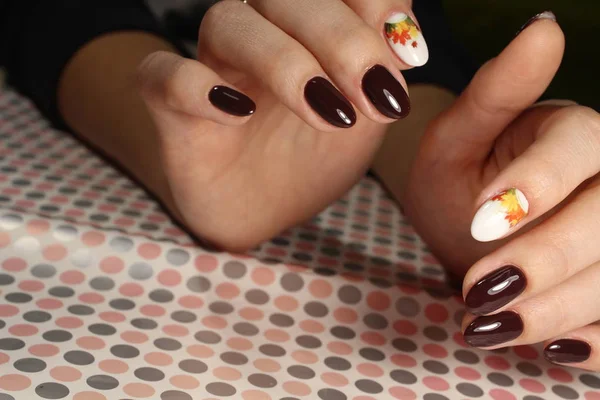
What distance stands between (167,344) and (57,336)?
2.4 inches

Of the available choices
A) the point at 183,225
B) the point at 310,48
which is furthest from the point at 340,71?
the point at 183,225

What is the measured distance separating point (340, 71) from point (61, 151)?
0.39 meters

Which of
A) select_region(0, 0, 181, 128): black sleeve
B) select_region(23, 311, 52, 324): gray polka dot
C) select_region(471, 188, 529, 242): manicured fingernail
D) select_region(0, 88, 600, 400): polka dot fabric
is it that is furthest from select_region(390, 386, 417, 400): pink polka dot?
select_region(0, 0, 181, 128): black sleeve

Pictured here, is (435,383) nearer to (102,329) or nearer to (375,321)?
(375,321)

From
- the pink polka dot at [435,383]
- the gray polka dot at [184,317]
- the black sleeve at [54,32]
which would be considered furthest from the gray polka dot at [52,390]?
the black sleeve at [54,32]

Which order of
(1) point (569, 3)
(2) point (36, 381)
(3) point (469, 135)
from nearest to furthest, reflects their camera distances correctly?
(2) point (36, 381) → (3) point (469, 135) → (1) point (569, 3)

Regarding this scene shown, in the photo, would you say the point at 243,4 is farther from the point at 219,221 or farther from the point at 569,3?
the point at 569,3

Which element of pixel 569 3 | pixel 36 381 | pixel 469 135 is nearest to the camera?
pixel 36 381

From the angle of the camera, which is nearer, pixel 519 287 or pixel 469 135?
pixel 519 287

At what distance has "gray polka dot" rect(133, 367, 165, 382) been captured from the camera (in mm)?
376

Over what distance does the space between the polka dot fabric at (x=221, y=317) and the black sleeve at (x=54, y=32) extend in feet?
0.65

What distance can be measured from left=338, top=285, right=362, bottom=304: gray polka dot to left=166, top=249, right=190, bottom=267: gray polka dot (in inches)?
4.3

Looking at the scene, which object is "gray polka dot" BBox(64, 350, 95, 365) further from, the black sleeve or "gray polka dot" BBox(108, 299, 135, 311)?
the black sleeve

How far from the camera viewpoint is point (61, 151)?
676mm
